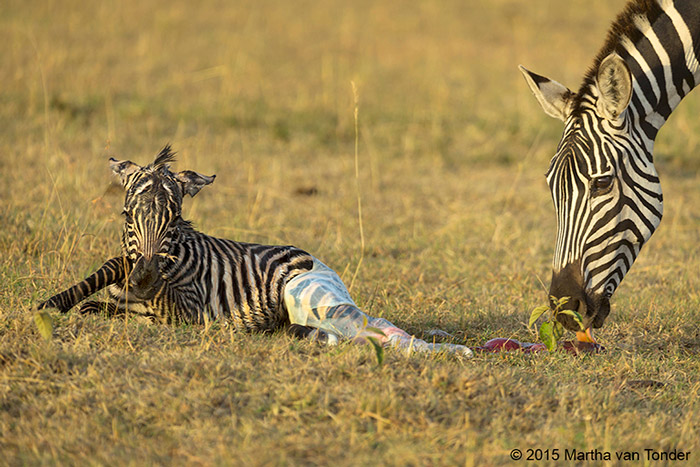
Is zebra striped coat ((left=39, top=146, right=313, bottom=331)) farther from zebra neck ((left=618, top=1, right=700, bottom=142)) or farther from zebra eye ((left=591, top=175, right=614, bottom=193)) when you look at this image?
zebra neck ((left=618, top=1, right=700, bottom=142))

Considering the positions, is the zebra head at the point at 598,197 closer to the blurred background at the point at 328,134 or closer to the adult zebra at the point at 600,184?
the adult zebra at the point at 600,184

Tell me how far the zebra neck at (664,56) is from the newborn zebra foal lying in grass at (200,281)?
2.12 metres

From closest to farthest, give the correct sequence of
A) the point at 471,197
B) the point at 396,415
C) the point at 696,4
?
the point at 396,415
the point at 696,4
the point at 471,197

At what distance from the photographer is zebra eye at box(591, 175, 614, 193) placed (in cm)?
495

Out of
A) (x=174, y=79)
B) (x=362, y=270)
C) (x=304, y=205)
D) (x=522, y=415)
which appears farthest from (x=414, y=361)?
(x=174, y=79)

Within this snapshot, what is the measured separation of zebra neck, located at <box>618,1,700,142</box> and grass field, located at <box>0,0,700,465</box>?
1.75 meters

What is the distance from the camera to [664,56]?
17.9ft

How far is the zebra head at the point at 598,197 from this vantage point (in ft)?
16.3

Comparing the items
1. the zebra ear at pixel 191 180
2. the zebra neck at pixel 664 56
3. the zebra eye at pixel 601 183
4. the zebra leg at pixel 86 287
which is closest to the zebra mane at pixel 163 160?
the zebra ear at pixel 191 180

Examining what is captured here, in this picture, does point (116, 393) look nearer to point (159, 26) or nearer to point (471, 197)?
point (471, 197)

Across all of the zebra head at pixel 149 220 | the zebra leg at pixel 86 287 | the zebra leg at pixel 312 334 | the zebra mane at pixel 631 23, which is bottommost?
the zebra leg at pixel 312 334

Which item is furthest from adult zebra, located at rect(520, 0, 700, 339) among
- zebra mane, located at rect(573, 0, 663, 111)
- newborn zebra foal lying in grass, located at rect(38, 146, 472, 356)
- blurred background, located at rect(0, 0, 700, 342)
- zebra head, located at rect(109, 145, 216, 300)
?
zebra head, located at rect(109, 145, 216, 300)

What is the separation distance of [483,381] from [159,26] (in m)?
14.4

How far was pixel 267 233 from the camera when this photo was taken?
8367 mm
